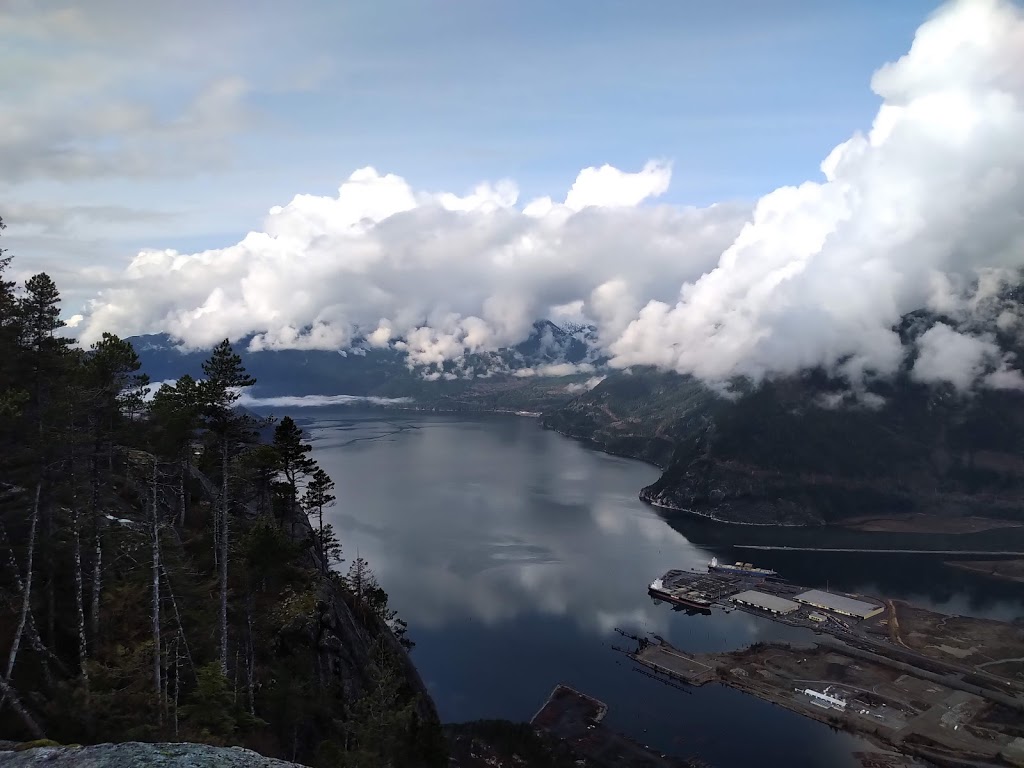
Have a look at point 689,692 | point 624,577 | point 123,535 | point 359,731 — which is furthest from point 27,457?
point 624,577

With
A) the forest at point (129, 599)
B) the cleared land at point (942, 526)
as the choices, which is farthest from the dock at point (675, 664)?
the cleared land at point (942, 526)

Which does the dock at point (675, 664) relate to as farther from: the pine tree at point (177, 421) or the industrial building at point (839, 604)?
the pine tree at point (177, 421)

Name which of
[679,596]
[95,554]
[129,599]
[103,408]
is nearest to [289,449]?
[103,408]

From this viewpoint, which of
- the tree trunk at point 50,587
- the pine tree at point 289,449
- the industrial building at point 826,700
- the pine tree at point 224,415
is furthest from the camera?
the industrial building at point 826,700

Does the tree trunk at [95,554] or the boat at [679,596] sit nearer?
the tree trunk at [95,554]

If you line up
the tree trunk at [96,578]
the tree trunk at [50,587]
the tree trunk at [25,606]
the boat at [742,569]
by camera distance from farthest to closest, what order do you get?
the boat at [742,569] → the tree trunk at [96,578] → the tree trunk at [50,587] → the tree trunk at [25,606]

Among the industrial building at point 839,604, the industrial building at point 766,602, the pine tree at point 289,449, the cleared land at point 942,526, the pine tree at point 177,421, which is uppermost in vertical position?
the pine tree at point 177,421
